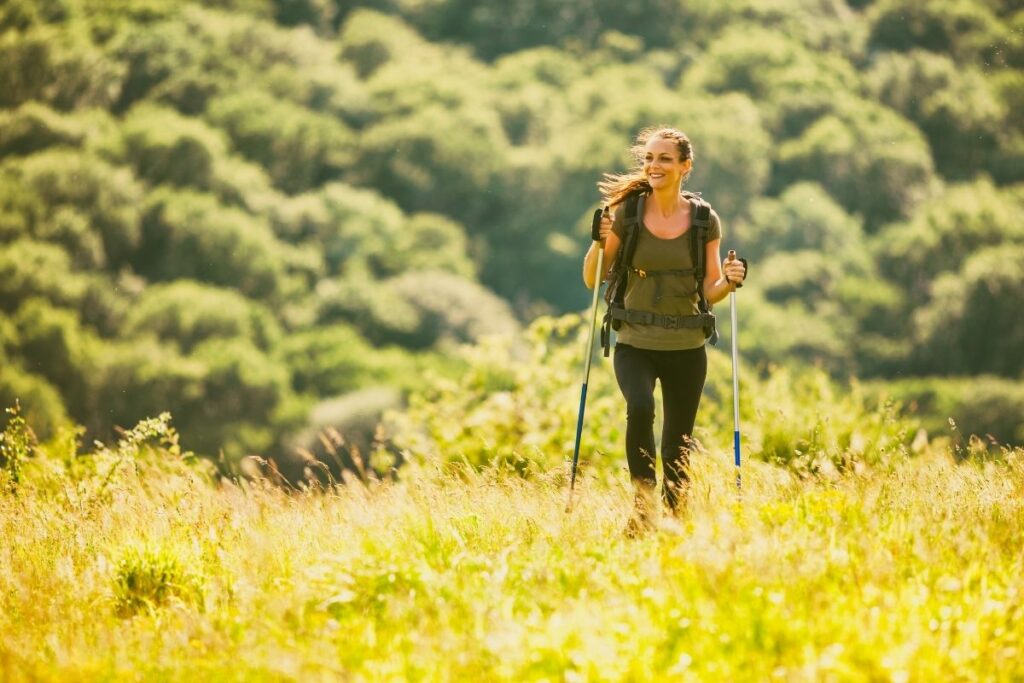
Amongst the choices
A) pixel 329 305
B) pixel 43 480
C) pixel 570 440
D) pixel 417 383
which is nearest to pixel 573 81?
pixel 329 305

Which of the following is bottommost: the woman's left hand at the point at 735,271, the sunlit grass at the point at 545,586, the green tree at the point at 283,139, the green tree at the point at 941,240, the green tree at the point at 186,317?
the green tree at the point at 186,317

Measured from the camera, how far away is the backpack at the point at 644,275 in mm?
5820

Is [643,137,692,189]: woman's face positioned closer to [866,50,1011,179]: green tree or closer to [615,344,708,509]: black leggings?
[615,344,708,509]: black leggings

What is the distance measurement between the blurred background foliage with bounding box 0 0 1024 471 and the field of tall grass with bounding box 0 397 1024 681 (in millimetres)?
46919

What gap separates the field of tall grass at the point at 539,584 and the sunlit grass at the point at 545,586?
1 centimetres

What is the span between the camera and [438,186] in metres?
86.3

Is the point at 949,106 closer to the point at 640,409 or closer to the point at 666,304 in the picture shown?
the point at 666,304

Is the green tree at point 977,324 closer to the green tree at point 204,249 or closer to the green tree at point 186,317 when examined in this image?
the green tree at point 204,249

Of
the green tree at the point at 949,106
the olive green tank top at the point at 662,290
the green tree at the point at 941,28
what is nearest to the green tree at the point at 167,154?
the green tree at the point at 949,106

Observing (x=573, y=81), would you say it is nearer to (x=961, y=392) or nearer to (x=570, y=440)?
(x=961, y=392)

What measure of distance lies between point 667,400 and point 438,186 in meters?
81.6

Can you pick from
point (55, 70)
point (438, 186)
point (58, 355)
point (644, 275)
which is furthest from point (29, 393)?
point (644, 275)

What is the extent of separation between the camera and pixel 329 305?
7188cm

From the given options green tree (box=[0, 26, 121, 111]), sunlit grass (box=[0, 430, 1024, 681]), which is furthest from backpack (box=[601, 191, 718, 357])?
green tree (box=[0, 26, 121, 111])
